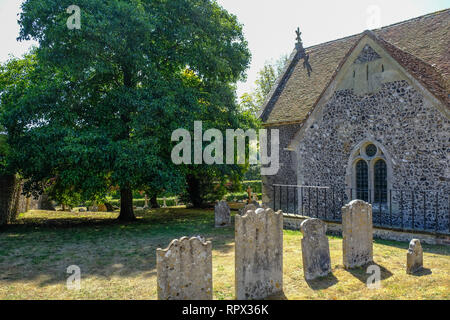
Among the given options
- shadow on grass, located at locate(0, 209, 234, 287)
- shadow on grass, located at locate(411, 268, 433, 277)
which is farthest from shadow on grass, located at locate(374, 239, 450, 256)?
shadow on grass, located at locate(0, 209, 234, 287)

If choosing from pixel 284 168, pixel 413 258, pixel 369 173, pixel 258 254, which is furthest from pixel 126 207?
pixel 413 258

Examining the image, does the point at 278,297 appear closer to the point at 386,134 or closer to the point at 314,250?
the point at 314,250

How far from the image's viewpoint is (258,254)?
20.6ft

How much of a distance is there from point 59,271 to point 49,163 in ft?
20.9

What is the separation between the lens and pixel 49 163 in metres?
13.1

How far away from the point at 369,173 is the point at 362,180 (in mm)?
479

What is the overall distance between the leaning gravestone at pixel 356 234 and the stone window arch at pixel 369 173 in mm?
4061

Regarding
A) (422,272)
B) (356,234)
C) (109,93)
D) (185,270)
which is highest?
(109,93)

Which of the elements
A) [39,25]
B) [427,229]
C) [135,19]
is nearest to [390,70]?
[427,229]

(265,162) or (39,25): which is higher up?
(39,25)

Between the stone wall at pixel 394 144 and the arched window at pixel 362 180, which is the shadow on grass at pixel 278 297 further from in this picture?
the arched window at pixel 362 180

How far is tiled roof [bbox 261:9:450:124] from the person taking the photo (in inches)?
472
